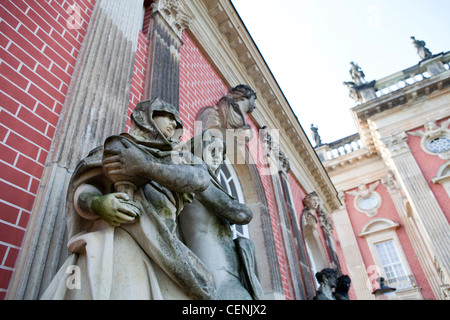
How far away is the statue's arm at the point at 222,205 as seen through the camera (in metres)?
2.05

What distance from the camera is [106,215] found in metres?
1.23

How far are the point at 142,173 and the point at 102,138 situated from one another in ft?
4.50

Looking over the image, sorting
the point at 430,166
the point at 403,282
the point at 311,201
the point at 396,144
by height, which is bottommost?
Result: the point at 403,282

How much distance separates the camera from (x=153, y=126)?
1.84m

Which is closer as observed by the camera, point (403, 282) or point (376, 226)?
point (403, 282)

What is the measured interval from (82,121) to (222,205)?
1337 millimetres

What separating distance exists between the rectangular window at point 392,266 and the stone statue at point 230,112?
15.1m

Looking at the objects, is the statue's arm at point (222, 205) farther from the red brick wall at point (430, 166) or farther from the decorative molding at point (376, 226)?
the decorative molding at point (376, 226)

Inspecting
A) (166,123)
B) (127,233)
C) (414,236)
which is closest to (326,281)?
(166,123)

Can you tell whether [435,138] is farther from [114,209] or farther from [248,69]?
[114,209]

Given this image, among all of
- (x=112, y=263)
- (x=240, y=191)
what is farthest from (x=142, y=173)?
(x=240, y=191)

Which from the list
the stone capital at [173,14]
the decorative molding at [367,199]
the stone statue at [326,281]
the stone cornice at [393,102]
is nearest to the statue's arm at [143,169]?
the stone capital at [173,14]

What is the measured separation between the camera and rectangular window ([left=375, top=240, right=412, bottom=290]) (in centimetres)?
1652
